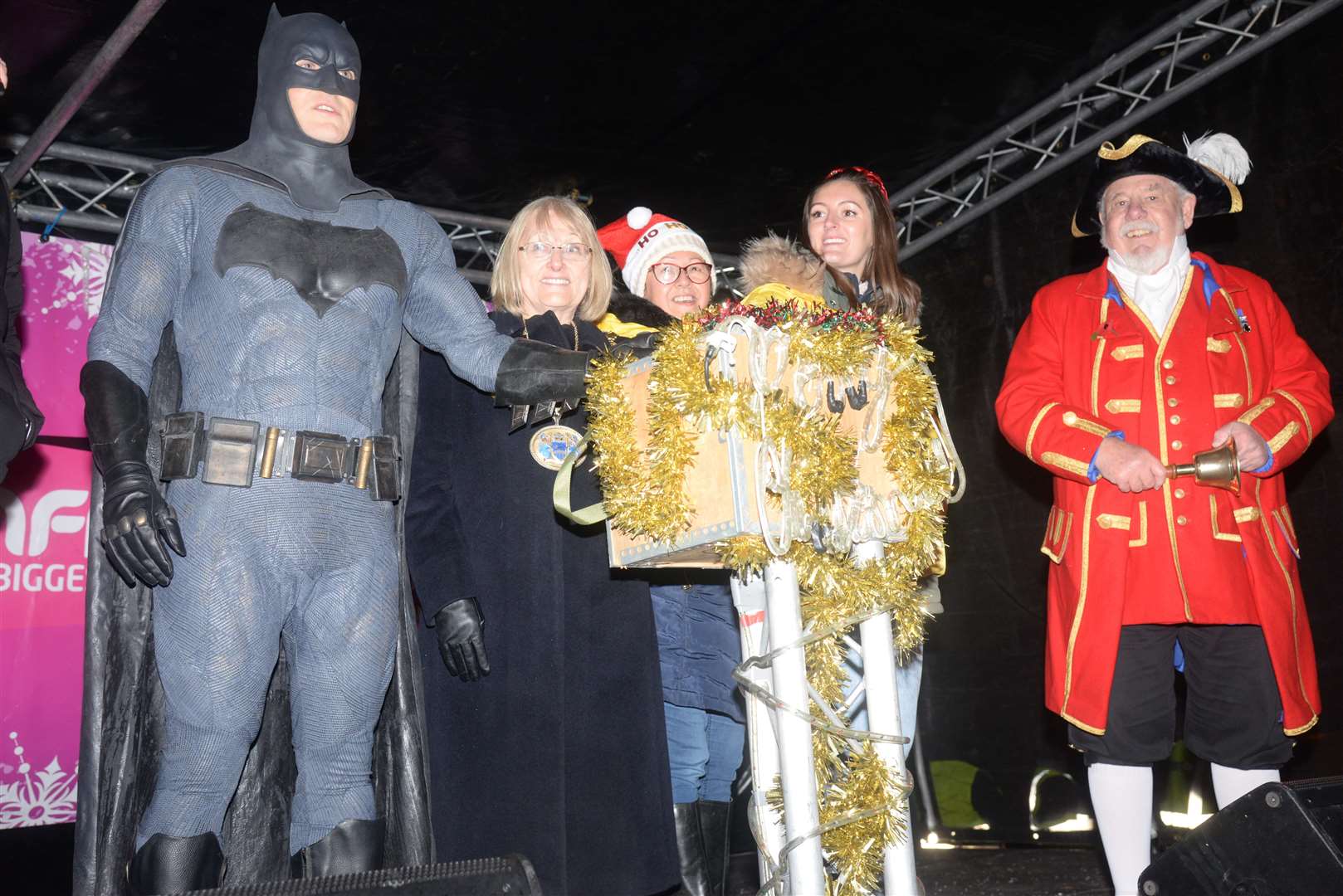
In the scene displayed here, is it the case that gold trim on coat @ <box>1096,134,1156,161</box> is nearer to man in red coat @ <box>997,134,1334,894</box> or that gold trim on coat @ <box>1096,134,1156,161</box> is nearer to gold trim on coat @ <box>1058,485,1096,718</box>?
man in red coat @ <box>997,134,1334,894</box>

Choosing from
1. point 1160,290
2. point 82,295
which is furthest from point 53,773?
point 1160,290

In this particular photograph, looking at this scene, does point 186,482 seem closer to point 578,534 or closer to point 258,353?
point 258,353

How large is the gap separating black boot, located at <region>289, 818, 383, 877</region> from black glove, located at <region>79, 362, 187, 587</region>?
0.57 meters

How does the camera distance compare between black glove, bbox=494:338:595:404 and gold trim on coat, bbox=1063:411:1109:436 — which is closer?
black glove, bbox=494:338:595:404

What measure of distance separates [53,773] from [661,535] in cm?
347

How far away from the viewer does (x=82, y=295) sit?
497 cm

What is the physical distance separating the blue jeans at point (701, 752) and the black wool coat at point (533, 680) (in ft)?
1.08

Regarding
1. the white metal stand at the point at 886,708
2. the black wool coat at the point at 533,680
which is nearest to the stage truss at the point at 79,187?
the black wool coat at the point at 533,680

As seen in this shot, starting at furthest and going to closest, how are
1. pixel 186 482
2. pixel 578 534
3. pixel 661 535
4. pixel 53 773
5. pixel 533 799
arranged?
pixel 53 773, pixel 578 534, pixel 533 799, pixel 186 482, pixel 661 535

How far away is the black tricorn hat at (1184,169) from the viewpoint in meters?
3.47

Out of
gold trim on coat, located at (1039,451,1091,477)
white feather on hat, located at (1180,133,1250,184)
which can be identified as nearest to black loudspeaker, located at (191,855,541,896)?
gold trim on coat, located at (1039,451,1091,477)

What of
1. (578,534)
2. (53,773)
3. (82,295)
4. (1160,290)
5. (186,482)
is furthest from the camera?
(82,295)

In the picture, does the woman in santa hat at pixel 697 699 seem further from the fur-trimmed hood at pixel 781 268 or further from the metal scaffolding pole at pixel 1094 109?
the metal scaffolding pole at pixel 1094 109

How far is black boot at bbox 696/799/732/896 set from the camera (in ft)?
9.59
